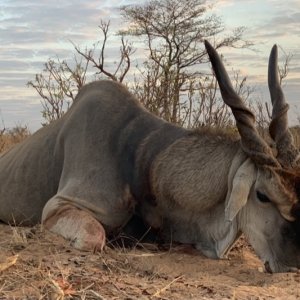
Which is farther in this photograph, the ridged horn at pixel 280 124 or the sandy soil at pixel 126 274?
the ridged horn at pixel 280 124

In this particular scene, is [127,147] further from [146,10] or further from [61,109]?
[146,10]

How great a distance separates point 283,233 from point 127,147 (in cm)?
114

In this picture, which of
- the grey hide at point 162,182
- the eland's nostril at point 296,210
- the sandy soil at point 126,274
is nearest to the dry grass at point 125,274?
the sandy soil at point 126,274

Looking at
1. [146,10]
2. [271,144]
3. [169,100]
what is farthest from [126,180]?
[146,10]

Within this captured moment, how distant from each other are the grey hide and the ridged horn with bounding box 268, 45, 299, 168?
0.44 ft

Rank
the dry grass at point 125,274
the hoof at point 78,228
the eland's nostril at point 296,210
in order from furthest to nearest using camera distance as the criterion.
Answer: the hoof at point 78,228
the eland's nostril at point 296,210
the dry grass at point 125,274

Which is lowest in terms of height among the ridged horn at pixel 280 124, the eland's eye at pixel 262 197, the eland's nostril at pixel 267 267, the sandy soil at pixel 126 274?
the eland's nostril at pixel 267 267

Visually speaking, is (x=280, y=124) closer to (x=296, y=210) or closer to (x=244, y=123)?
(x=244, y=123)

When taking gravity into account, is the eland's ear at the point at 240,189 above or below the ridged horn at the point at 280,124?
below

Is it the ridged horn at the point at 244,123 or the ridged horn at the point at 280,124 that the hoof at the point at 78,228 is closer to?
the ridged horn at the point at 244,123

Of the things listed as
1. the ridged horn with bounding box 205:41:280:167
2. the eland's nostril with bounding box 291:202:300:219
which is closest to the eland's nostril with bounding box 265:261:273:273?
the eland's nostril with bounding box 291:202:300:219

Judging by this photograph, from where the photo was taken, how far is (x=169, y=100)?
9.13 m

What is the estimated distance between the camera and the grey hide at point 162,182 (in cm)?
326

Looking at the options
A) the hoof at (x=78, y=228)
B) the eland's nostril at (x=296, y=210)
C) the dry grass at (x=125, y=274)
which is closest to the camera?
the dry grass at (x=125, y=274)
